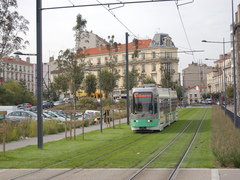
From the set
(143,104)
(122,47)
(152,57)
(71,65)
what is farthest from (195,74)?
(143,104)

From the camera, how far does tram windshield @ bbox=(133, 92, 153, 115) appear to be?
23391 mm

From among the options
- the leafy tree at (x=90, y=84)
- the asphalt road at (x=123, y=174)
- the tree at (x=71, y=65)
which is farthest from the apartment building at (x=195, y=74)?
the asphalt road at (x=123, y=174)

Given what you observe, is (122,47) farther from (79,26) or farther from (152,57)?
(79,26)

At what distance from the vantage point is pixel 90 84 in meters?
76.2

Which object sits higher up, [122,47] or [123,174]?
[122,47]

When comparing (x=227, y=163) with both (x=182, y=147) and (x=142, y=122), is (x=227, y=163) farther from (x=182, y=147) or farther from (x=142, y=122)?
(x=142, y=122)

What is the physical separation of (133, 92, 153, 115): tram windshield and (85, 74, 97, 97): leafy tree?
172 ft

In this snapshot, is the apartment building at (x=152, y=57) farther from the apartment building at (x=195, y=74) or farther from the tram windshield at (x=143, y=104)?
the tram windshield at (x=143, y=104)

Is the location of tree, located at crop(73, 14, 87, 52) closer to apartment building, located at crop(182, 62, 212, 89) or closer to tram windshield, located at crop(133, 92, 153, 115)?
tram windshield, located at crop(133, 92, 153, 115)

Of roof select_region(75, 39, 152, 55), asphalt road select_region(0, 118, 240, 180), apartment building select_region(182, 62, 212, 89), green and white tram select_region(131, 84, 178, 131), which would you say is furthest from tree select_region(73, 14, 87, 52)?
apartment building select_region(182, 62, 212, 89)

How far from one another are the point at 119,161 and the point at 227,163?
3.51 meters

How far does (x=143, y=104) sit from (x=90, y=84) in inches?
2100

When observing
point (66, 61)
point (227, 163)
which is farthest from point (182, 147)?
point (66, 61)

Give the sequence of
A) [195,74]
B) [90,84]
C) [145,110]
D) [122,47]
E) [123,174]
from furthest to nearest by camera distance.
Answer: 1. [195,74]
2. [122,47]
3. [90,84]
4. [145,110]
5. [123,174]
